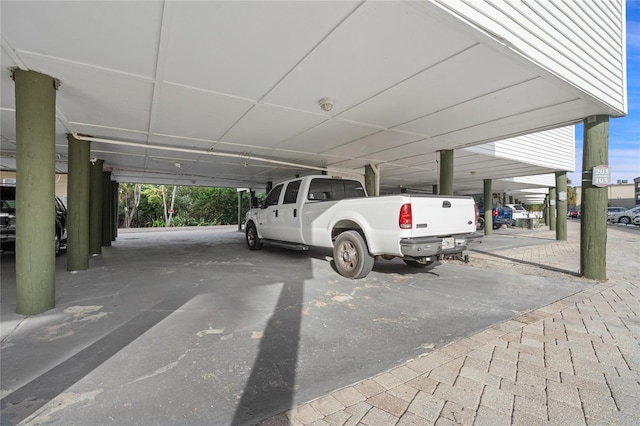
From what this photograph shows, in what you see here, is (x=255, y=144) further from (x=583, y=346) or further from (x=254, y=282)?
(x=583, y=346)

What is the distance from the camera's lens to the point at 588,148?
17.6 feet

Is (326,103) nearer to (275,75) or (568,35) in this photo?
(275,75)

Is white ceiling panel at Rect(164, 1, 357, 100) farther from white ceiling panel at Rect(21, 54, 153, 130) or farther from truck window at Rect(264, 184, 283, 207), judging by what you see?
truck window at Rect(264, 184, 283, 207)

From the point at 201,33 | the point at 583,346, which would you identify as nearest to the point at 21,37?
the point at 201,33

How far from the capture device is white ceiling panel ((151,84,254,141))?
450 cm

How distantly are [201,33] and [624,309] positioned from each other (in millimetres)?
6118

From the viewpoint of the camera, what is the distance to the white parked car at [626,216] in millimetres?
24484

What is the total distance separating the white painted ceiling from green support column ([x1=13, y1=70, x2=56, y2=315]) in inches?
14.4

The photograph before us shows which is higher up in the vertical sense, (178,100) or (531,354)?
(178,100)

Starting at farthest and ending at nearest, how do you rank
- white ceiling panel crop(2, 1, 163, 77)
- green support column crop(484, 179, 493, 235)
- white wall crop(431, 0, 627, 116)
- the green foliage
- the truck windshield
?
the green foliage
green support column crop(484, 179, 493, 235)
the truck windshield
white wall crop(431, 0, 627, 116)
white ceiling panel crop(2, 1, 163, 77)

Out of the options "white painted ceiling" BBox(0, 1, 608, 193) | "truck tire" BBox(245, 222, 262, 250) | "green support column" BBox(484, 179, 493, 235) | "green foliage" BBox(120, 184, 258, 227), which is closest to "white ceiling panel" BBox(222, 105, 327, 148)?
"white painted ceiling" BBox(0, 1, 608, 193)

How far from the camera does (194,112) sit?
5.21 metres

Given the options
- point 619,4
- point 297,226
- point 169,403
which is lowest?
point 169,403

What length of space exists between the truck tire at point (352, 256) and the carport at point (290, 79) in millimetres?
2311
